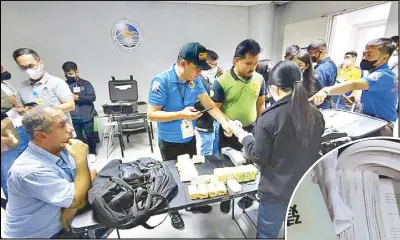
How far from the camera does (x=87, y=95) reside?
801 mm

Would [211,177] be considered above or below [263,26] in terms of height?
below

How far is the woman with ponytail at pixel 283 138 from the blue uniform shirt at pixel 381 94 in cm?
21

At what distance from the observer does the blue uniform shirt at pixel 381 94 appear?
82 cm

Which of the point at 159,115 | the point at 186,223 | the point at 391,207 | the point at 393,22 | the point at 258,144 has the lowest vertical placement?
the point at 186,223

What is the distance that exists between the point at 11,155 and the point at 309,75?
112 centimetres

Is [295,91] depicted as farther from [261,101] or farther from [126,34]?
[126,34]

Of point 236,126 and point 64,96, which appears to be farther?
Result: point 236,126

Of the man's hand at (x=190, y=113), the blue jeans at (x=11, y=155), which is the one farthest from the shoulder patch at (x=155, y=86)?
the blue jeans at (x=11, y=155)

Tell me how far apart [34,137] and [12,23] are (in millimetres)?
385

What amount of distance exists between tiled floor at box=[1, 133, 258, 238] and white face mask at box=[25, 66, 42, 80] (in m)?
0.33

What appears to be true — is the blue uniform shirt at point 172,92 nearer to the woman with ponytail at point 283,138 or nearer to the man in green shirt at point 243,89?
the man in green shirt at point 243,89

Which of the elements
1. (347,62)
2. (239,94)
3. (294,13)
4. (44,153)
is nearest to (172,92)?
(239,94)

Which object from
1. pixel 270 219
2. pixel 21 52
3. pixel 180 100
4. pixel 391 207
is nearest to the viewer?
pixel 391 207

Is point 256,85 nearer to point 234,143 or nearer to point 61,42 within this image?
point 234,143
